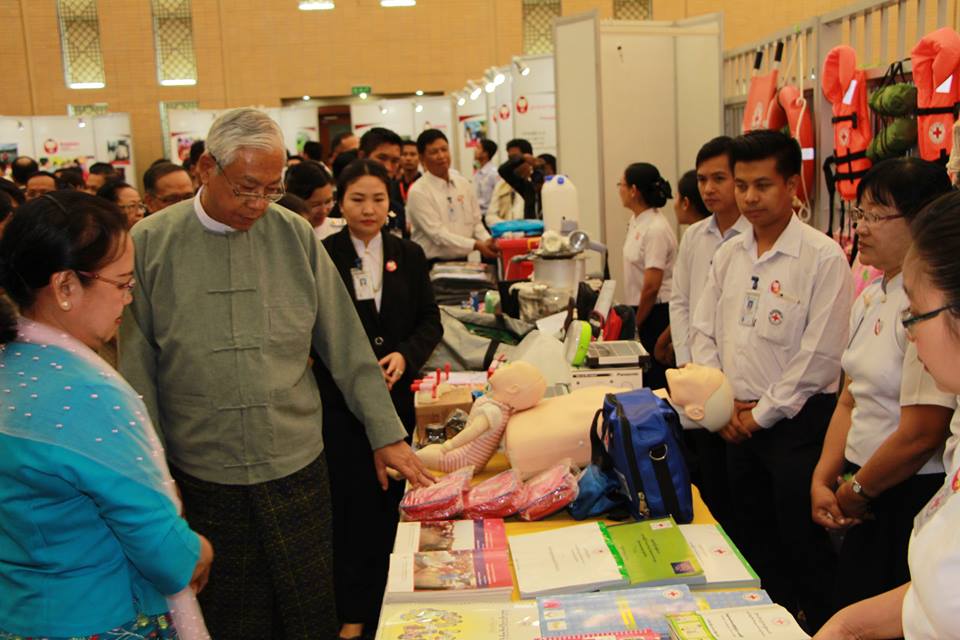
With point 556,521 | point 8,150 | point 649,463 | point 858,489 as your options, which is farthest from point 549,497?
point 8,150

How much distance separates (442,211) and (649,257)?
1685mm

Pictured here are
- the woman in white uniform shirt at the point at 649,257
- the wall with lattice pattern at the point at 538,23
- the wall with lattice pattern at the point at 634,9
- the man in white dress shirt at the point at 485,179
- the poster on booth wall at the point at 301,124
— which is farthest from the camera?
the wall with lattice pattern at the point at 538,23

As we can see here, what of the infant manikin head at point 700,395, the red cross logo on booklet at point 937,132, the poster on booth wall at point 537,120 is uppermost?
the poster on booth wall at point 537,120

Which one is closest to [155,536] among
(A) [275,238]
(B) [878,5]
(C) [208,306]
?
(C) [208,306]

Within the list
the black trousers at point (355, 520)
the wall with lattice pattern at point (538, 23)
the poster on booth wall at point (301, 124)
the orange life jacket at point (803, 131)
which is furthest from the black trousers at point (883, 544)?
the wall with lattice pattern at point (538, 23)

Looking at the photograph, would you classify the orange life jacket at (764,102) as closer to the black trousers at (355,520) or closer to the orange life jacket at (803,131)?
the orange life jacket at (803,131)

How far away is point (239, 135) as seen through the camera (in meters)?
2.12

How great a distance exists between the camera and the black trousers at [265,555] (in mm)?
2262

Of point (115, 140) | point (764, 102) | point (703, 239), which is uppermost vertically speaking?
point (115, 140)

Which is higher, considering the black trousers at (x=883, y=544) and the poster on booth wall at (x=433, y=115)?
the poster on booth wall at (x=433, y=115)

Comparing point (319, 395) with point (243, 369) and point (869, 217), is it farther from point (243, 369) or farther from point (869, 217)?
point (869, 217)

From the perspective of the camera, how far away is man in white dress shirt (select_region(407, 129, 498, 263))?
18.9 ft

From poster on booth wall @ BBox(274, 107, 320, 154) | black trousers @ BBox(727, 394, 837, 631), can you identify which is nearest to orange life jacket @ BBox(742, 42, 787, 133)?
black trousers @ BBox(727, 394, 837, 631)

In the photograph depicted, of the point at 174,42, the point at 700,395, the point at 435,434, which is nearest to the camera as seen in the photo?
the point at 700,395
